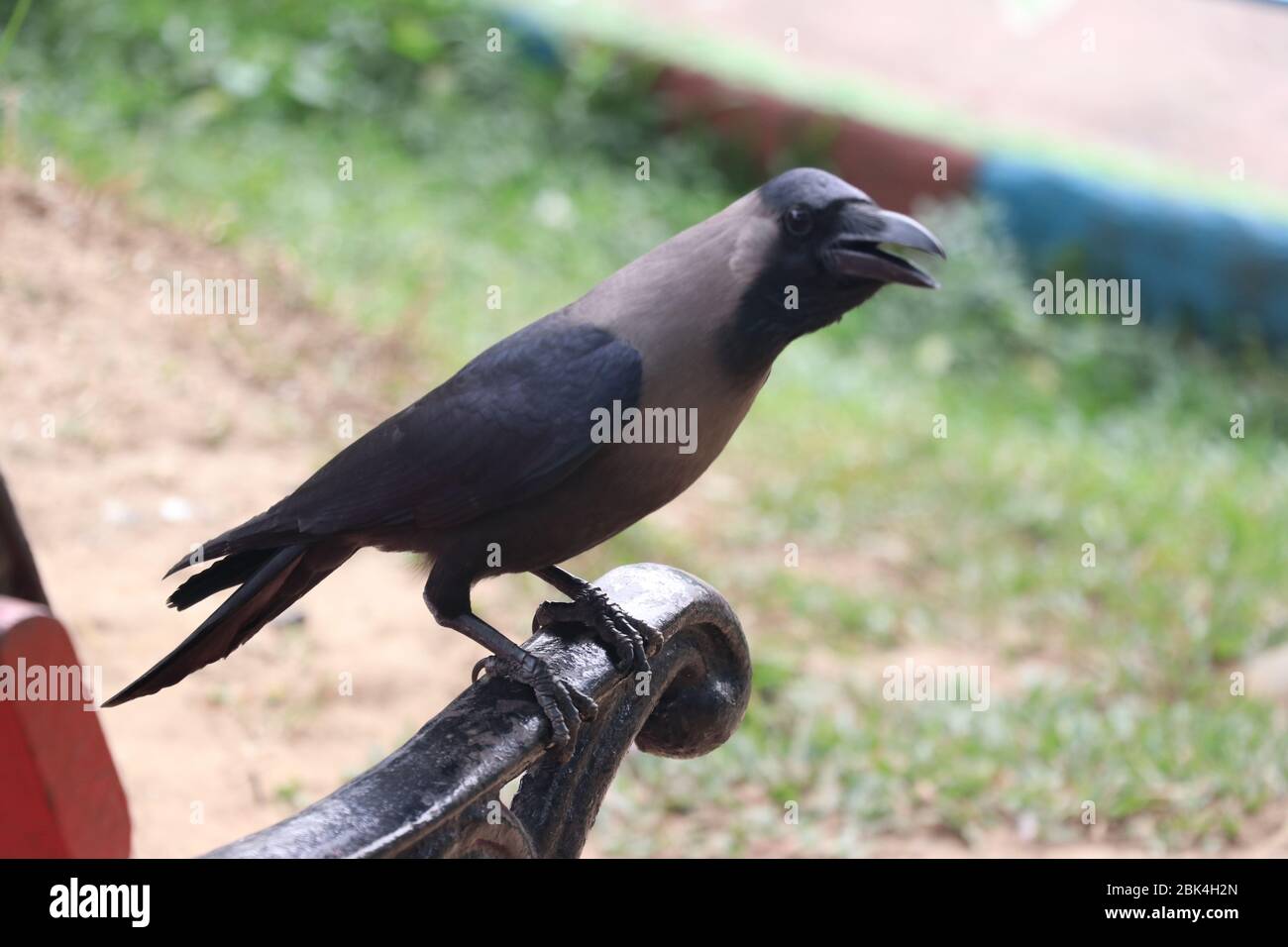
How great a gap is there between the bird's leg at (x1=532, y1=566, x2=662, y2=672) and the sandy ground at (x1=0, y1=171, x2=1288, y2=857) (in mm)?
942

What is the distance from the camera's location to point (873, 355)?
746cm

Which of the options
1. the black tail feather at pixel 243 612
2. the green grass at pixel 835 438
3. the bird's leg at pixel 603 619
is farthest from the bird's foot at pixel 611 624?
the green grass at pixel 835 438

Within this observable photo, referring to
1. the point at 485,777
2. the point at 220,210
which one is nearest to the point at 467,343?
the point at 220,210

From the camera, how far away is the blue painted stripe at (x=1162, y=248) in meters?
7.80

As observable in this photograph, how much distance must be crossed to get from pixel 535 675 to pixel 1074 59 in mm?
8972

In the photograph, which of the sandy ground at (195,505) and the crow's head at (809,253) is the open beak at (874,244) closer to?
the crow's head at (809,253)

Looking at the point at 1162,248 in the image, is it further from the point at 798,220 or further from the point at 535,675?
the point at 535,675

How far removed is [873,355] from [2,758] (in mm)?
5935

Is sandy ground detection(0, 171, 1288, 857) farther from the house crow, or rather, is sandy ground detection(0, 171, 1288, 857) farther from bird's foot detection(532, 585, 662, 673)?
the house crow

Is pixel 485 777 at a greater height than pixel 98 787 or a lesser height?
greater

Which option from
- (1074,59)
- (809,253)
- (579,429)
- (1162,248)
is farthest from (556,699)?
(1074,59)

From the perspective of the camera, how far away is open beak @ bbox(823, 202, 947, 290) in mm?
2082

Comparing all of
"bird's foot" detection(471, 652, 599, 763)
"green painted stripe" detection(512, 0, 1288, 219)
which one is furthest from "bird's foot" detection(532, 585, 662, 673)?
"green painted stripe" detection(512, 0, 1288, 219)
